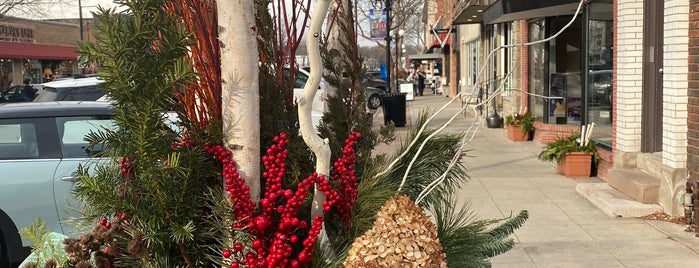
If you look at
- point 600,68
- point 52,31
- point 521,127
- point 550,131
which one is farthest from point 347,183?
point 52,31

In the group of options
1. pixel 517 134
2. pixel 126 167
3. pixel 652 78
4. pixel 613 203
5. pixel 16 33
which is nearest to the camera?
pixel 126 167

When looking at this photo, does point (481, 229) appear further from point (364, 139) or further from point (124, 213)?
point (124, 213)

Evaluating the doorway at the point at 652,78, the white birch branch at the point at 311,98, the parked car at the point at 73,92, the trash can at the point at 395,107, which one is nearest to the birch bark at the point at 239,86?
the white birch branch at the point at 311,98

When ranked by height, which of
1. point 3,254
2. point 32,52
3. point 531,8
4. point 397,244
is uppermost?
point 32,52

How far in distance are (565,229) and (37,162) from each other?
4617 millimetres

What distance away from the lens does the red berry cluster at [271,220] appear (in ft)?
8.17

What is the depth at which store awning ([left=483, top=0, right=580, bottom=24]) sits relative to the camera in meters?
11.2

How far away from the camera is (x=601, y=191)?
8.12 meters

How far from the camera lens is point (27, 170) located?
5.75 meters

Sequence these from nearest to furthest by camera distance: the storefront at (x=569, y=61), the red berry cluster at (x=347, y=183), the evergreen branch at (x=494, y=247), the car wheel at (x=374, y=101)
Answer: the red berry cluster at (x=347, y=183) → the evergreen branch at (x=494, y=247) → the storefront at (x=569, y=61) → the car wheel at (x=374, y=101)

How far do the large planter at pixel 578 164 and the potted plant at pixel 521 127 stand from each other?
4.54 metres

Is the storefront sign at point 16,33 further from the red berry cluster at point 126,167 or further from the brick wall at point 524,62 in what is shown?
the red berry cluster at point 126,167

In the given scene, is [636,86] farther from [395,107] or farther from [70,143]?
[395,107]

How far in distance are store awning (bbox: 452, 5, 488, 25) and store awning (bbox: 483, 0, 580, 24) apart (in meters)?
2.62
